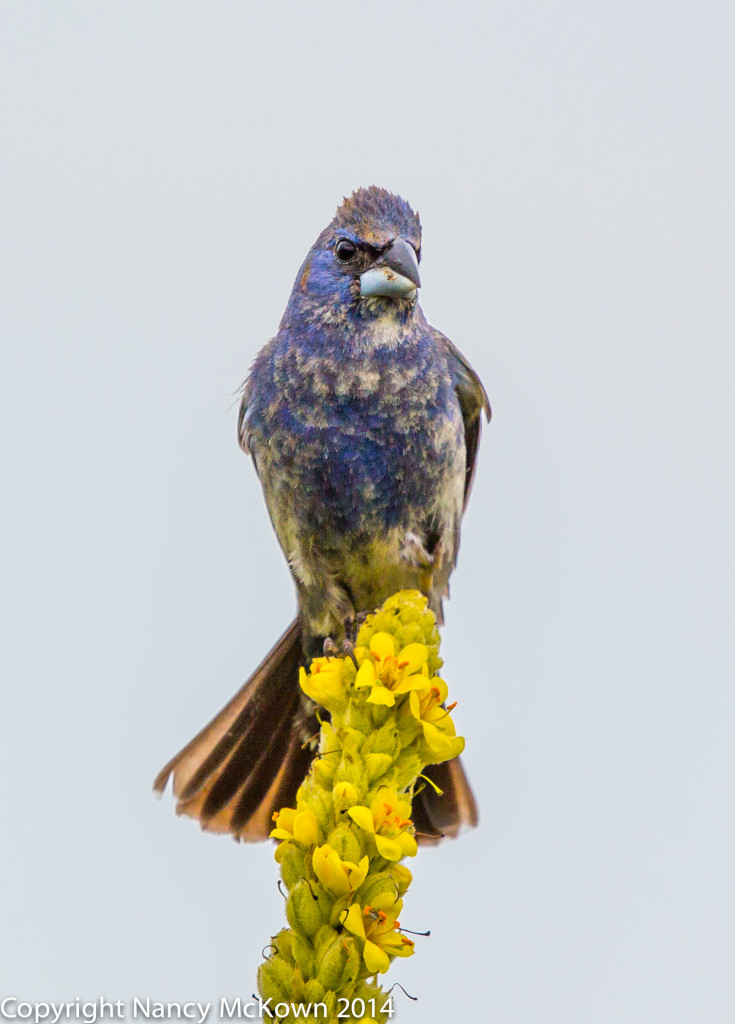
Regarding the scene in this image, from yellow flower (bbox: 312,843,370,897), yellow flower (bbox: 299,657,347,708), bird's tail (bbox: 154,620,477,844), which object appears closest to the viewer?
yellow flower (bbox: 312,843,370,897)

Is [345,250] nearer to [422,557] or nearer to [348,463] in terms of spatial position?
[348,463]

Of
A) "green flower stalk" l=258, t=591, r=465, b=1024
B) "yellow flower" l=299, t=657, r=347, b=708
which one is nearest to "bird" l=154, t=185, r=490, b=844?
"green flower stalk" l=258, t=591, r=465, b=1024

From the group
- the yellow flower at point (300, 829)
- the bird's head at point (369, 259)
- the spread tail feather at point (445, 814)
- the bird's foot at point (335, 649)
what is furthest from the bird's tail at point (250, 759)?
the yellow flower at point (300, 829)

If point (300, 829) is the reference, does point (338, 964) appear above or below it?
below

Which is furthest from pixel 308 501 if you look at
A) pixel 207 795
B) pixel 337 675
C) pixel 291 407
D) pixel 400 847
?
→ pixel 400 847

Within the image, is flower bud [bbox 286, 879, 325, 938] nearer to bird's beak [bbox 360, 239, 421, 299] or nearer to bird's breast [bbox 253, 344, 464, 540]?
bird's breast [bbox 253, 344, 464, 540]

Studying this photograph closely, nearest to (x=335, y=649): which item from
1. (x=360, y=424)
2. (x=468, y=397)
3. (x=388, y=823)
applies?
(x=360, y=424)
